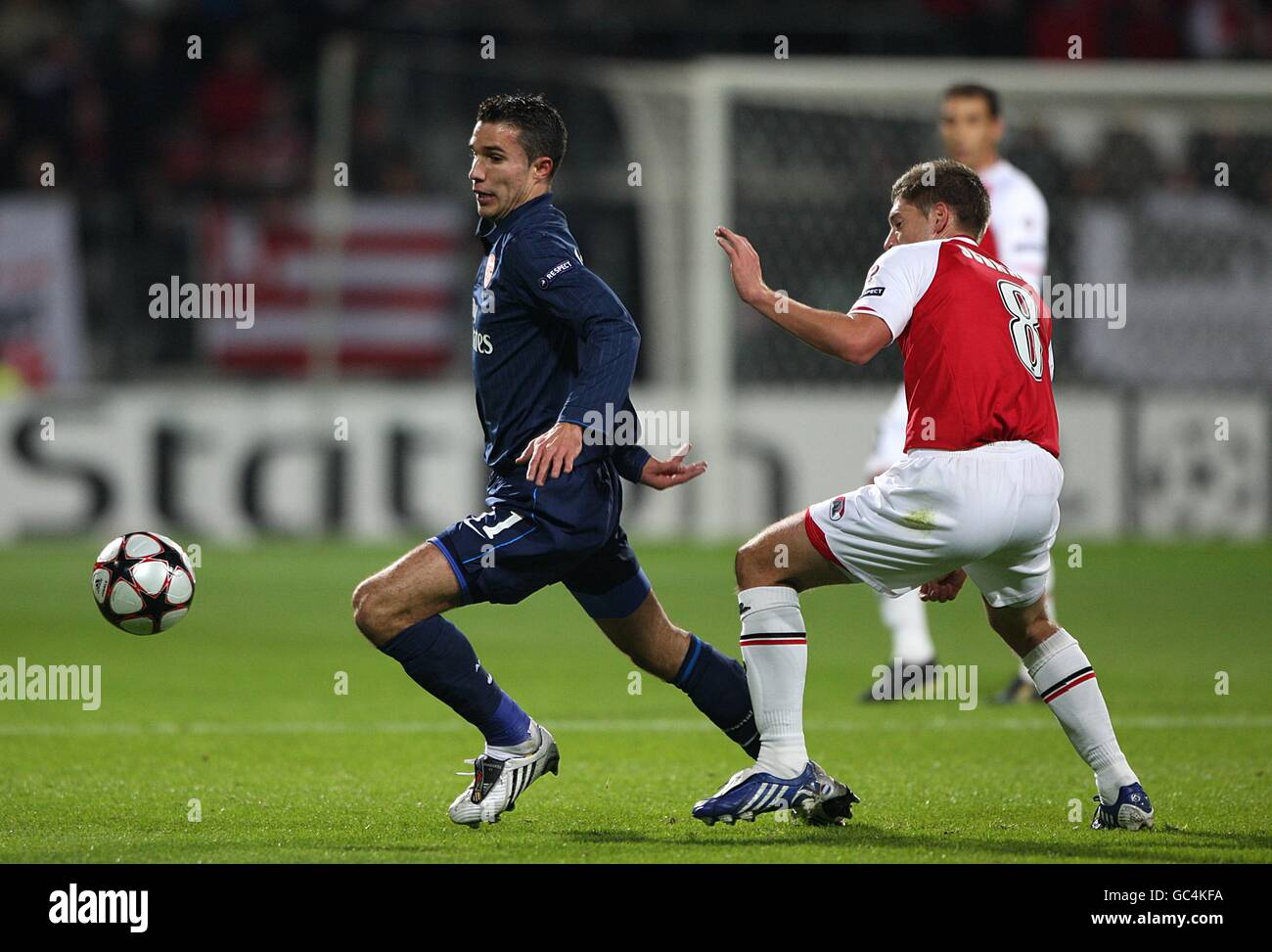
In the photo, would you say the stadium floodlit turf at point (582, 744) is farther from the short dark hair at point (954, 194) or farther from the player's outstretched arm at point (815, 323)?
the short dark hair at point (954, 194)

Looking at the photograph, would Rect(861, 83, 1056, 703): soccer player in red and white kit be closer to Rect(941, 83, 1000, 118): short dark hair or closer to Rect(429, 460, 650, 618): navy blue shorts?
Rect(941, 83, 1000, 118): short dark hair

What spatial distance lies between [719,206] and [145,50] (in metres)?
7.46

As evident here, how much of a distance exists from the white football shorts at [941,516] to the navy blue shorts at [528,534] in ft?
2.00

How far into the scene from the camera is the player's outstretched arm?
16.5 feet

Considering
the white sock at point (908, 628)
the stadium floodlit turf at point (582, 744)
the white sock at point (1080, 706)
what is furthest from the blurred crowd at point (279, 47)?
the white sock at point (1080, 706)

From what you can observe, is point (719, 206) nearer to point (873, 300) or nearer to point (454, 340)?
point (454, 340)

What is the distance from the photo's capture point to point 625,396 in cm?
531

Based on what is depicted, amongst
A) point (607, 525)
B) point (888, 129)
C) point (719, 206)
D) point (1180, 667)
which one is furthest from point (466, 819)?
point (888, 129)

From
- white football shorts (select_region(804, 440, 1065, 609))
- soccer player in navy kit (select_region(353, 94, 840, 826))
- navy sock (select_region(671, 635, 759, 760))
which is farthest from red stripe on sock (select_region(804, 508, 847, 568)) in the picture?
navy sock (select_region(671, 635, 759, 760))

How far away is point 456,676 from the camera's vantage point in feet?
17.7

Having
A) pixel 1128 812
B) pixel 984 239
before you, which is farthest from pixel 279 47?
pixel 1128 812

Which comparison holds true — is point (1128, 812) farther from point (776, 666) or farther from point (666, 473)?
point (666, 473)

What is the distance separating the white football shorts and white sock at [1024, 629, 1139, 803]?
394 mm

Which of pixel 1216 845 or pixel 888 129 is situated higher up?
pixel 888 129
